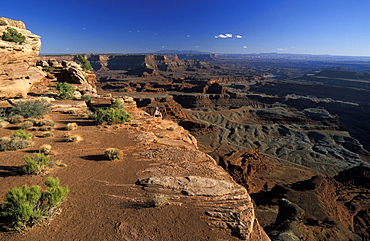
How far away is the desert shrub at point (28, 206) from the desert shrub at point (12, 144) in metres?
5.39

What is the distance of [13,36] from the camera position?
2177 cm

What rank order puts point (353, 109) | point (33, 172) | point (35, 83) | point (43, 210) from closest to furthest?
point (43, 210)
point (33, 172)
point (35, 83)
point (353, 109)

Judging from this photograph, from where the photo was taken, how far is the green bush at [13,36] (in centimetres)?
2095

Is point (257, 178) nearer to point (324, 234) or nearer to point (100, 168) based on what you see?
point (324, 234)

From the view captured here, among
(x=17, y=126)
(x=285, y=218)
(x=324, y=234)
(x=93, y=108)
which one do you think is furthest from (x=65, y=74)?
(x=324, y=234)

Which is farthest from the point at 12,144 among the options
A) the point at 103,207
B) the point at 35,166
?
the point at 103,207

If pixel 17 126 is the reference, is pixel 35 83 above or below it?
above

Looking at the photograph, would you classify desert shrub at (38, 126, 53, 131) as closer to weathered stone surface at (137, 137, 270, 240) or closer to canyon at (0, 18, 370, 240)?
canyon at (0, 18, 370, 240)

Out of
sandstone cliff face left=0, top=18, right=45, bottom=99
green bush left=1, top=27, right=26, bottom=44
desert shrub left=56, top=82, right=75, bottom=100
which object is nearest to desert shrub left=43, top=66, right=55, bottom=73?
sandstone cliff face left=0, top=18, right=45, bottom=99

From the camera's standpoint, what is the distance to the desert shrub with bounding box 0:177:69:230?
4.82m

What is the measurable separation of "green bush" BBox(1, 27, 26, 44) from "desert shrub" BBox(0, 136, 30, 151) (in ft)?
61.1

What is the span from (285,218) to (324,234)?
230cm

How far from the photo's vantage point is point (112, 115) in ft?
45.3

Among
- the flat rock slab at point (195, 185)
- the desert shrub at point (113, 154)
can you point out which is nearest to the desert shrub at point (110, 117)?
the desert shrub at point (113, 154)
